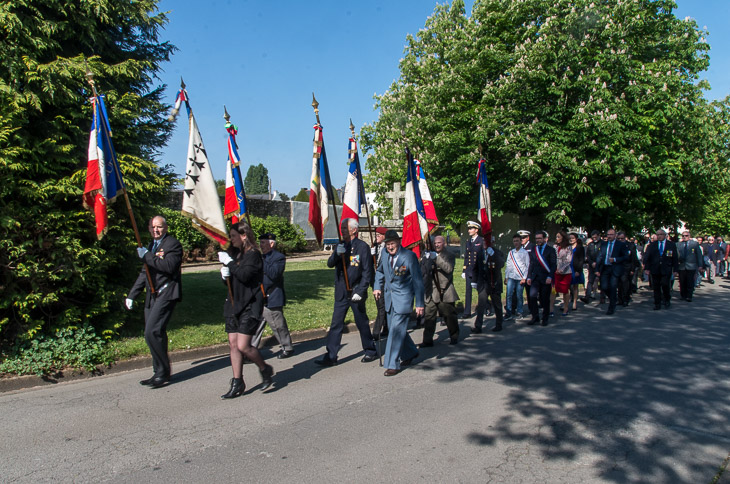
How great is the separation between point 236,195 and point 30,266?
277 centimetres

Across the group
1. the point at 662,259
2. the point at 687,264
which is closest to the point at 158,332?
the point at 662,259

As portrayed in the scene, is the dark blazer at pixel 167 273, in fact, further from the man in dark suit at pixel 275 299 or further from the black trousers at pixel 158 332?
the man in dark suit at pixel 275 299

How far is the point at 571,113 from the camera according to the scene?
20000 millimetres

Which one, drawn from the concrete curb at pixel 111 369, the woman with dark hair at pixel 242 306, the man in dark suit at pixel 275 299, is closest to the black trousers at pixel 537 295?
the concrete curb at pixel 111 369

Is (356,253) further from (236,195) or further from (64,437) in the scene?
(64,437)

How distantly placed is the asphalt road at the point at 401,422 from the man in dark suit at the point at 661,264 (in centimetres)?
533

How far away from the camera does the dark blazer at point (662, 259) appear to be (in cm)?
1284

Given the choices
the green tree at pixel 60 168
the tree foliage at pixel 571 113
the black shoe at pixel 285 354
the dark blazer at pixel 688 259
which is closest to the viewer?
the green tree at pixel 60 168

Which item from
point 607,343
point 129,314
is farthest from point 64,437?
point 607,343

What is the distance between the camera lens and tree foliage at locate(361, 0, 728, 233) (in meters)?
19.3

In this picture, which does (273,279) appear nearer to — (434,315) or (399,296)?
(399,296)

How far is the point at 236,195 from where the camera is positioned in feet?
25.2

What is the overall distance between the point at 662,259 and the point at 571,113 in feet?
29.0

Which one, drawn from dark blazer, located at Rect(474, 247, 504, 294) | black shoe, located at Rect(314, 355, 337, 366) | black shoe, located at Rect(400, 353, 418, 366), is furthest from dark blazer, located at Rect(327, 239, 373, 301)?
dark blazer, located at Rect(474, 247, 504, 294)
